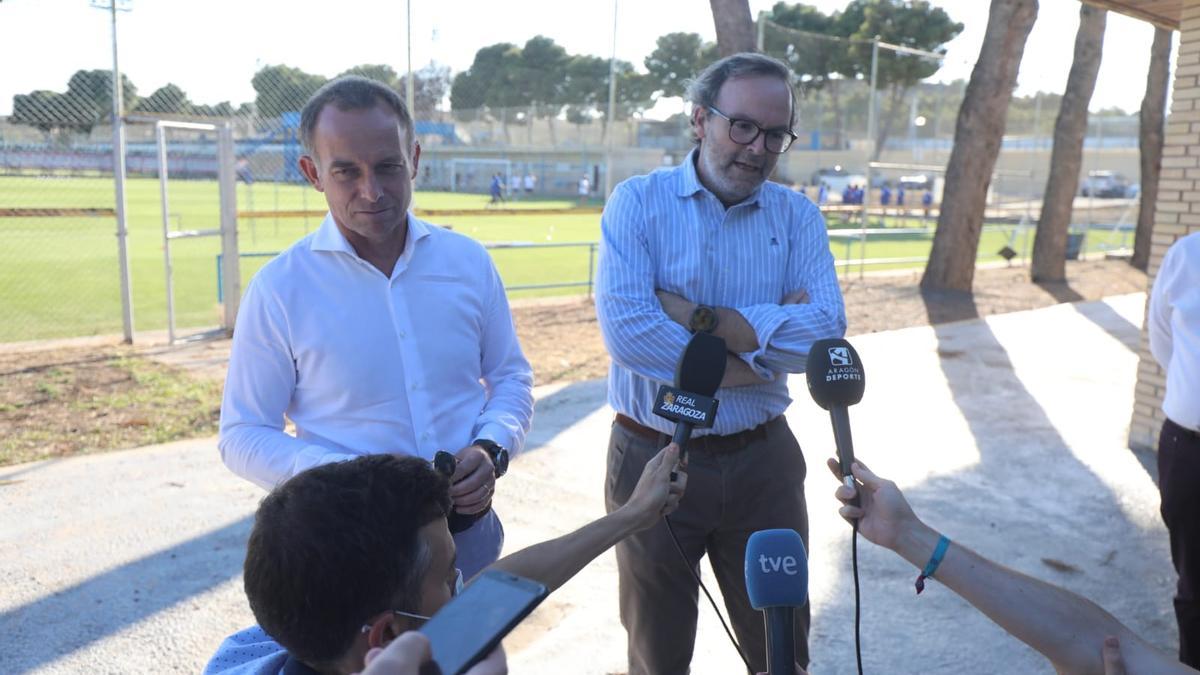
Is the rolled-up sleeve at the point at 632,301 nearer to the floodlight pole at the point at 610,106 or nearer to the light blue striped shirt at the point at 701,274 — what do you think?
the light blue striped shirt at the point at 701,274

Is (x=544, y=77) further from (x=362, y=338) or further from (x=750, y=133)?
(x=362, y=338)

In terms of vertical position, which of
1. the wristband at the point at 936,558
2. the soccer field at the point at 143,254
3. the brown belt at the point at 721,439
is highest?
the wristband at the point at 936,558

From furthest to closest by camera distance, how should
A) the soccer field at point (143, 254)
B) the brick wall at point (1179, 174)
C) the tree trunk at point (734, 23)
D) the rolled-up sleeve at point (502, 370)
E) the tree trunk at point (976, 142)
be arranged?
the tree trunk at point (976, 142), the tree trunk at point (734, 23), the soccer field at point (143, 254), the brick wall at point (1179, 174), the rolled-up sleeve at point (502, 370)

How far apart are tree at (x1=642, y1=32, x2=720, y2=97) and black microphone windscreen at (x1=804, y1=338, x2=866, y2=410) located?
243 inches

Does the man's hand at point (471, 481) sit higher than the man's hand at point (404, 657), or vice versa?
the man's hand at point (404, 657)

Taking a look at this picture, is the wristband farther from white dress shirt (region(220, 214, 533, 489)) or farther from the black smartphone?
white dress shirt (region(220, 214, 533, 489))

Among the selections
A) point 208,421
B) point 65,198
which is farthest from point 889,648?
point 65,198

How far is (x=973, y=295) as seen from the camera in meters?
15.5

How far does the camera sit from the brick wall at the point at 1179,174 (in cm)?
650

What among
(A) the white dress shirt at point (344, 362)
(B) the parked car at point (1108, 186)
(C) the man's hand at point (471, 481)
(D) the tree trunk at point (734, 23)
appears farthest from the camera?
(B) the parked car at point (1108, 186)

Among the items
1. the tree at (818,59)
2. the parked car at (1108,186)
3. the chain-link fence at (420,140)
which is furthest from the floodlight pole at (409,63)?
the parked car at (1108,186)

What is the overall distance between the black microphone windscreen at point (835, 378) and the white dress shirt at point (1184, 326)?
2.05m

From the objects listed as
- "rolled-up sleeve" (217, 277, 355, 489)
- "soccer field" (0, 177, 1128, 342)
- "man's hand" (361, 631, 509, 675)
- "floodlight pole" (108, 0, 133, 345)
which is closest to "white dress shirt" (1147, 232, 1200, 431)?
"rolled-up sleeve" (217, 277, 355, 489)

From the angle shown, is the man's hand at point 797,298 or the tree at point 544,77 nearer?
the man's hand at point 797,298
